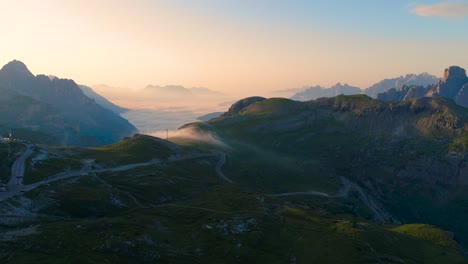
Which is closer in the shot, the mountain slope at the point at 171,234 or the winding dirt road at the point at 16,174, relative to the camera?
the mountain slope at the point at 171,234

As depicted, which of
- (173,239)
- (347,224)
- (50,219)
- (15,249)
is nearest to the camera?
(15,249)

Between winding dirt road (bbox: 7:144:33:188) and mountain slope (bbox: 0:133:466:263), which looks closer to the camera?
mountain slope (bbox: 0:133:466:263)

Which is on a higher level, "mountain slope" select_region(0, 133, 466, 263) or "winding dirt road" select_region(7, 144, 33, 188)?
"winding dirt road" select_region(7, 144, 33, 188)

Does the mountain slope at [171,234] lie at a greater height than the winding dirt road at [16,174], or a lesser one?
lesser

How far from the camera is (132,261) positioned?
11075 cm

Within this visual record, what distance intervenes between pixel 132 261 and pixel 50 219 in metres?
52.8

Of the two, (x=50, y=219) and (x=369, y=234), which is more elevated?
(x=50, y=219)

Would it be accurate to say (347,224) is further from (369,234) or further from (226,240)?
(226,240)

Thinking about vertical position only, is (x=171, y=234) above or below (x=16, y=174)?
below

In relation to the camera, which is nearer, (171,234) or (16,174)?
(171,234)

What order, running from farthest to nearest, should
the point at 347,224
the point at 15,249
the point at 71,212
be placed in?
the point at 347,224 → the point at 71,212 → the point at 15,249

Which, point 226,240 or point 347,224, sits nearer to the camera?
point 226,240

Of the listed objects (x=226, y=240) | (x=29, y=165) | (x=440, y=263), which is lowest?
(x=440, y=263)

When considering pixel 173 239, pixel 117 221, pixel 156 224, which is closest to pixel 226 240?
pixel 173 239
